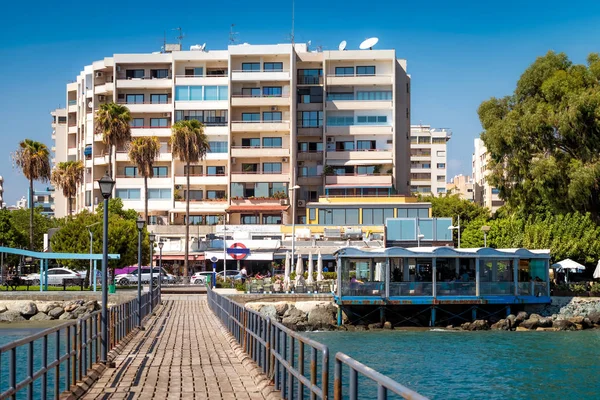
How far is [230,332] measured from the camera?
84.5 feet

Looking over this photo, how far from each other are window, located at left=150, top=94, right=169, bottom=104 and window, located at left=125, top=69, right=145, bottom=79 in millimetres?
2541

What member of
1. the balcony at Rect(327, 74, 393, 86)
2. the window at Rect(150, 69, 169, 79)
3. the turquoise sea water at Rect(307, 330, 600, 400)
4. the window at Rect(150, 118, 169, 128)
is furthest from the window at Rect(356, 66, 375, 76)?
the turquoise sea water at Rect(307, 330, 600, 400)

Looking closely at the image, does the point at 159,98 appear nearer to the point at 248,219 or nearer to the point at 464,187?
the point at 248,219

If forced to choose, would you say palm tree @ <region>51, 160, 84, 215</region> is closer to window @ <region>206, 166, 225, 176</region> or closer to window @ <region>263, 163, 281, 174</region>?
window @ <region>206, 166, 225, 176</region>

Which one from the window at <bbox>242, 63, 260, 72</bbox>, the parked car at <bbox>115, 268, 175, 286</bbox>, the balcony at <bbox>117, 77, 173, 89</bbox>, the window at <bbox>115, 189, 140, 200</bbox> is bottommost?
the parked car at <bbox>115, 268, 175, 286</bbox>

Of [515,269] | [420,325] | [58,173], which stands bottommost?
[420,325]

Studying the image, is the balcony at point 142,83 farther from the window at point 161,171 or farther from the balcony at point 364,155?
the balcony at point 364,155

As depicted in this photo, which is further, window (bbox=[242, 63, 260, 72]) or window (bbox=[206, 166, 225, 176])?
window (bbox=[206, 166, 225, 176])

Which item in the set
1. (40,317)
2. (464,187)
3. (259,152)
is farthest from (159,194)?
(464,187)

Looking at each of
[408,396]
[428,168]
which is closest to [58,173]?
[428,168]

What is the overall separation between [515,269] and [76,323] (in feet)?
125

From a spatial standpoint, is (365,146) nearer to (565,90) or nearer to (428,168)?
(565,90)

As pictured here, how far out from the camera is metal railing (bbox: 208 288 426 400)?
26.0 feet

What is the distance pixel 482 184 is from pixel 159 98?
202 feet
